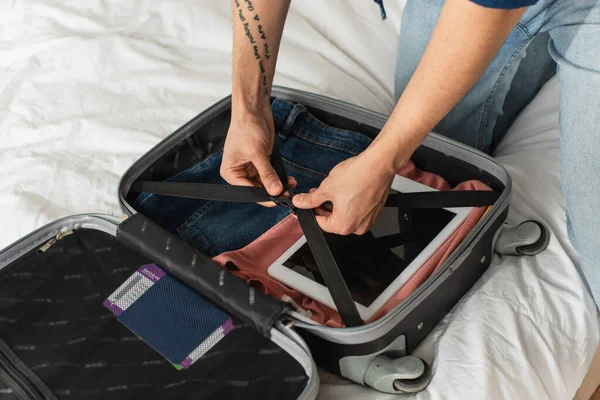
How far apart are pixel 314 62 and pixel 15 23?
688 millimetres

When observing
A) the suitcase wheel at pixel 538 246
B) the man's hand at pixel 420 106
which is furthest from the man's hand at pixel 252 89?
the suitcase wheel at pixel 538 246

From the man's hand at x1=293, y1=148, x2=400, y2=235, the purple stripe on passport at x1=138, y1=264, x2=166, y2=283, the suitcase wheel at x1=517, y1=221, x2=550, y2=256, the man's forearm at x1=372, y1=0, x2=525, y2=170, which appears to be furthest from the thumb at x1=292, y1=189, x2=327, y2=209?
the suitcase wheel at x1=517, y1=221, x2=550, y2=256

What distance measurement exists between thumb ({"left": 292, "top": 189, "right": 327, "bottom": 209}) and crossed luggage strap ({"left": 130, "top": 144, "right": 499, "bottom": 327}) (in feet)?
0.05

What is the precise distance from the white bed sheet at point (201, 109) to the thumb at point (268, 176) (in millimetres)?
273

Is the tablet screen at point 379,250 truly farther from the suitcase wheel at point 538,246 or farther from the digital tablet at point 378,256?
the suitcase wheel at point 538,246

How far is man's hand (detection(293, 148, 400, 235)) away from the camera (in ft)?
2.39

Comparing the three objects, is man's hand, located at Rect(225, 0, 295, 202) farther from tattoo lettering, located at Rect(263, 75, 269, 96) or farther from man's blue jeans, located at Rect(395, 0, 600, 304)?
man's blue jeans, located at Rect(395, 0, 600, 304)

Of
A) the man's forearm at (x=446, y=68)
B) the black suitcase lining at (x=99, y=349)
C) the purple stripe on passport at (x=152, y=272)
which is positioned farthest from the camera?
the purple stripe on passport at (x=152, y=272)

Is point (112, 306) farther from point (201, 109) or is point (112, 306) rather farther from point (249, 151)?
point (201, 109)

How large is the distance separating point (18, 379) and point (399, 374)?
1.53 ft

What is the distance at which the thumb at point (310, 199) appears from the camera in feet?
2.59

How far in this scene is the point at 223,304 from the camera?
A: 760 millimetres

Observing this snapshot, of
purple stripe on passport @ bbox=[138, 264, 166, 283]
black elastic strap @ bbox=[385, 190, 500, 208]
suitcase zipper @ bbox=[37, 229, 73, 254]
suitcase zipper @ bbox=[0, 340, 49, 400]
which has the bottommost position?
suitcase zipper @ bbox=[0, 340, 49, 400]

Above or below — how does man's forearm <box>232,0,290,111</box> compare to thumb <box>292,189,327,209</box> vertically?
above
